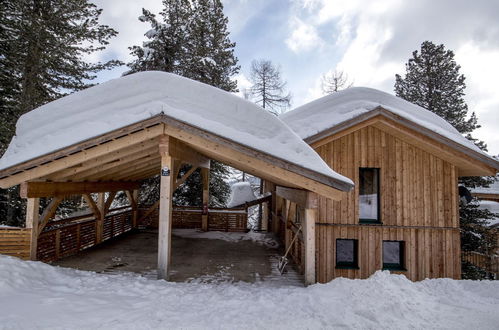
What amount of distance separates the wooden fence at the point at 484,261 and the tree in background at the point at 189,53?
1390cm

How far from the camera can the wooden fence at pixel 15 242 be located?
6.46 metres

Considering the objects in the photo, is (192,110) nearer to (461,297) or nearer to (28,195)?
(28,195)

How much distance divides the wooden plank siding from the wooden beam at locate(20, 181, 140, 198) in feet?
25.3

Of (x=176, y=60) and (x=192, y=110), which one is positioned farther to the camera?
(x=176, y=60)

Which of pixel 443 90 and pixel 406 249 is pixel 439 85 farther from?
pixel 406 249

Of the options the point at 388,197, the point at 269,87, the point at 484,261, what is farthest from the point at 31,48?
the point at 484,261

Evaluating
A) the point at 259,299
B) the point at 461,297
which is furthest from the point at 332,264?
the point at 259,299

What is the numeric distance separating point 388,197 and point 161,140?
7.13 m

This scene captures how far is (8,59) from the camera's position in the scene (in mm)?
11523

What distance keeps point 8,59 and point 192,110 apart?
10996mm

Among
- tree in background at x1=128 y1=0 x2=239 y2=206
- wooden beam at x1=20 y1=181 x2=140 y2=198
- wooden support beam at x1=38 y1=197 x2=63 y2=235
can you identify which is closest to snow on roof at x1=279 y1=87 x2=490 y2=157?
wooden beam at x1=20 y1=181 x2=140 y2=198

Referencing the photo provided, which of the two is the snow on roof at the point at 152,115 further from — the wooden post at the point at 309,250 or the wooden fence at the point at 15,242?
the wooden fence at the point at 15,242

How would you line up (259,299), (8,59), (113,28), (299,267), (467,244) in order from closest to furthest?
(259,299) → (299,267) → (8,59) → (467,244) → (113,28)

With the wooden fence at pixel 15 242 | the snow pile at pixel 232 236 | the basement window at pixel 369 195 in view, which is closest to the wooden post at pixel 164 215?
the wooden fence at pixel 15 242
